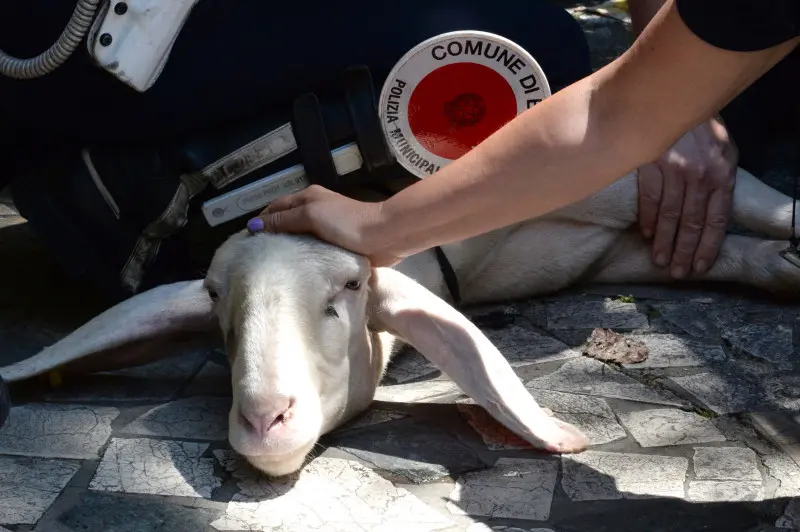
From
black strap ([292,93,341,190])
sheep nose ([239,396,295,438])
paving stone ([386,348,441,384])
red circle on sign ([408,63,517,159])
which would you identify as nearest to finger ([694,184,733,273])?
red circle on sign ([408,63,517,159])

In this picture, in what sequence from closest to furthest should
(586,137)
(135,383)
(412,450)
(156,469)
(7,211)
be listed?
(586,137)
(156,469)
(412,450)
(135,383)
(7,211)

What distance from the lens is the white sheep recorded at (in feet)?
9.68

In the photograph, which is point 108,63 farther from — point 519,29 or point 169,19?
point 519,29

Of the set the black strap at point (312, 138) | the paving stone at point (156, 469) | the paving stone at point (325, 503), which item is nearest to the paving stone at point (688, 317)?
the black strap at point (312, 138)

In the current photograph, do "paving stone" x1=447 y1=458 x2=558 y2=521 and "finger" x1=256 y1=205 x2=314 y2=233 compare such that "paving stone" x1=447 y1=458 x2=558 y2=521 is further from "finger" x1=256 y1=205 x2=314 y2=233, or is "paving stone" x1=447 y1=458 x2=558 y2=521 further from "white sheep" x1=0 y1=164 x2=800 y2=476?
"finger" x1=256 y1=205 x2=314 y2=233

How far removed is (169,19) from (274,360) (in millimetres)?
1286

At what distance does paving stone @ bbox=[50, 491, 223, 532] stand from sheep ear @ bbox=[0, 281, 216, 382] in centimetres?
72

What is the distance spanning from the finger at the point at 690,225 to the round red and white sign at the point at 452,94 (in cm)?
87

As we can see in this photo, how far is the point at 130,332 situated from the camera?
3592 mm

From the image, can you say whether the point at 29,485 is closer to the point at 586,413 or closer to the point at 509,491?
the point at 509,491

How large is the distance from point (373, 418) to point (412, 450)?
270mm

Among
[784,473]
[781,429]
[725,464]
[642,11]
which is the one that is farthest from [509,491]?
[642,11]

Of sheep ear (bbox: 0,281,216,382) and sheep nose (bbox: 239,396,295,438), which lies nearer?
sheep nose (bbox: 239,396,295,438)

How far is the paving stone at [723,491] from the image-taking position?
2.87 m
